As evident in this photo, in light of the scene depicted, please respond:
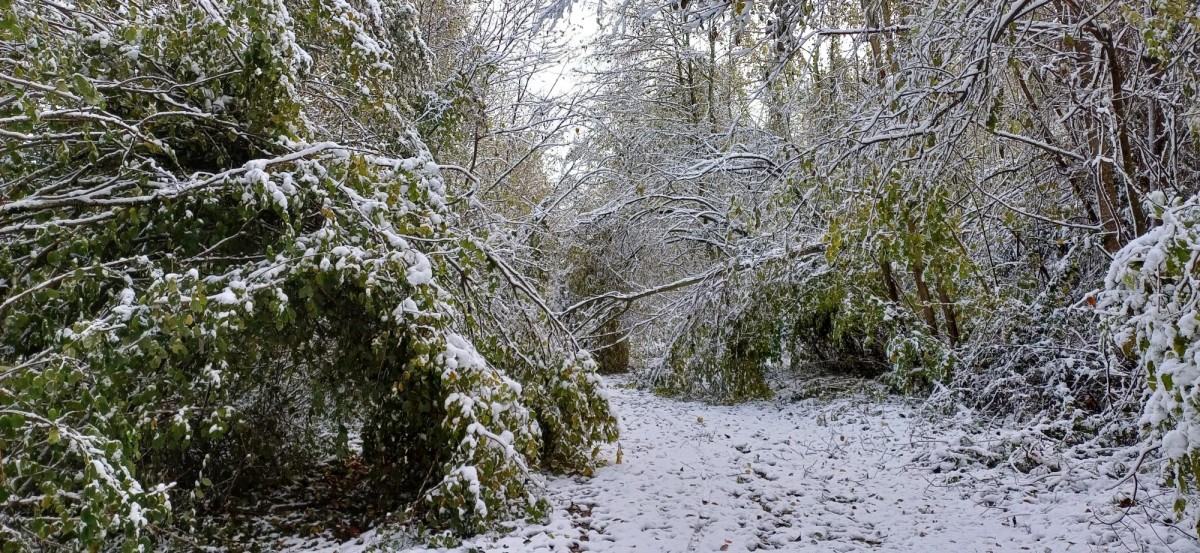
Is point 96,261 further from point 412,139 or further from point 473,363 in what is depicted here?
point 412,139

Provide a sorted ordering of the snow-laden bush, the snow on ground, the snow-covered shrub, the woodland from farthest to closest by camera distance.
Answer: the snow-covered shrub, the snow on ground, the woodland, the snow-laden bush

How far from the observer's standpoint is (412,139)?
17.5 feet

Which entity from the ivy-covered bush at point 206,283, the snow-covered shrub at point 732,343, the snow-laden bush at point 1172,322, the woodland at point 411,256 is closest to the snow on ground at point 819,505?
the woodland at point 411,256

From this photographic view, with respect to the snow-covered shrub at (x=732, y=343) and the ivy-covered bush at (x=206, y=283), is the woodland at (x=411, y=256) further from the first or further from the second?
the snow-covered shrub at (x=732, y=343)

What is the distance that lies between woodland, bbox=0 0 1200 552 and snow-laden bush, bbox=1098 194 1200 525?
11 mm

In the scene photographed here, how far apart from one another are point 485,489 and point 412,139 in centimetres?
289

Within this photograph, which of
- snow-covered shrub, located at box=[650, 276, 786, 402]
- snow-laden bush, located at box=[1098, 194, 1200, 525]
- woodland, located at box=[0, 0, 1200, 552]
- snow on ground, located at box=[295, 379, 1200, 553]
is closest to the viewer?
snow-laden bush, located at box=[1098, 194, 1200, 525]

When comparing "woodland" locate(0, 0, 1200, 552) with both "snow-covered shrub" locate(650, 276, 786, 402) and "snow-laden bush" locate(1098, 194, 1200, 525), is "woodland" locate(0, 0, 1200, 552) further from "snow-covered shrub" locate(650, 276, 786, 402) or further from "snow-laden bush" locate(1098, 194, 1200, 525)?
"snow-covered shrub" locate(650, 276, 786, 402)

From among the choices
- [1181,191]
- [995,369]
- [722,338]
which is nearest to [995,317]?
[995,369]

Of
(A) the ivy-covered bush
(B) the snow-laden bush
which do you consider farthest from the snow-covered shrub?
(B) the snow-laden bush

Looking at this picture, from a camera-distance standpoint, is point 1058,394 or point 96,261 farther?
point 1058,394

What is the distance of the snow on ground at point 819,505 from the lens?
11.7 ft

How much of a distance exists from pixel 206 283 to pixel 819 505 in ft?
12.2

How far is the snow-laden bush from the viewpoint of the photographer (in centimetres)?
201
